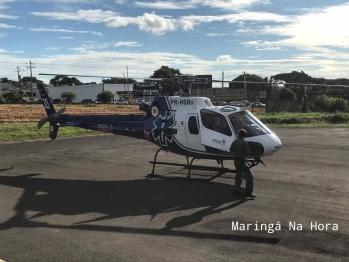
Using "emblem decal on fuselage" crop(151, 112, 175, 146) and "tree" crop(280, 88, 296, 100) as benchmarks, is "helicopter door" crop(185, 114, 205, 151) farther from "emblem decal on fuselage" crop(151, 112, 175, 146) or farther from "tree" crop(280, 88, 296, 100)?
"tree" crop(280, 88, 296, 100)

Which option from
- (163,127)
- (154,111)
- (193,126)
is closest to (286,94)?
(154,111)

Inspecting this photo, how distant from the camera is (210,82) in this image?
1226 cm

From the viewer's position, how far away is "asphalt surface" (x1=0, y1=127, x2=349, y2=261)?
6016 mm

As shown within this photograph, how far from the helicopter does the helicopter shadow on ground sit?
102 centimetres

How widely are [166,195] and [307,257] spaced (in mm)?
4578

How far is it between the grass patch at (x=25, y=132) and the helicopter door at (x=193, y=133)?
15.3 m

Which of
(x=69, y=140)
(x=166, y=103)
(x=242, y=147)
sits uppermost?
(x=166, y=103)

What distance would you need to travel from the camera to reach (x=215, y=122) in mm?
11016

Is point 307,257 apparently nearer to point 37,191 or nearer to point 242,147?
point 242,147

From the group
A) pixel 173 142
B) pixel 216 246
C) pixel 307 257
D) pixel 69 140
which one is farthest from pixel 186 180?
pixel 69 140

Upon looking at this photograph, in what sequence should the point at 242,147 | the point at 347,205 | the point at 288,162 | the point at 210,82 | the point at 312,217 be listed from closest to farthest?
1. the point at 312,217
2. the point at 347,205
3. the point at 242,147
4. the point at 210,82
5. the point at 288,162

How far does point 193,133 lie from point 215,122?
87cm

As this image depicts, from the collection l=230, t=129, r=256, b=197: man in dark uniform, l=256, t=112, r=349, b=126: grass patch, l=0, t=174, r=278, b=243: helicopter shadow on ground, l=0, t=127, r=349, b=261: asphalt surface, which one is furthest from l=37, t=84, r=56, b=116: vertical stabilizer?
l=256, t=112, r=349, b=126: grass patch

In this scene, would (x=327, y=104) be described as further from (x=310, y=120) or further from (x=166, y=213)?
(x=166, y=213)
